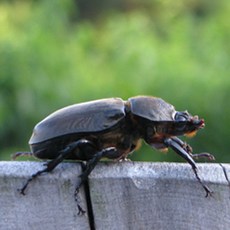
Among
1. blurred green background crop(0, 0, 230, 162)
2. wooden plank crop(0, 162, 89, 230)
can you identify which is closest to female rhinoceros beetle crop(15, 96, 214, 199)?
wooden plank crop(0, 162, 89, 230)

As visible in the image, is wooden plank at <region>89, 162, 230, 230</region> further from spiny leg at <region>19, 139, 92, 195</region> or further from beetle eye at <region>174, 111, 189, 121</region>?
beetle eye at <region>174, 111, 189, 121</region>

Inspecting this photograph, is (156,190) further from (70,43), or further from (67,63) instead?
(70,43)

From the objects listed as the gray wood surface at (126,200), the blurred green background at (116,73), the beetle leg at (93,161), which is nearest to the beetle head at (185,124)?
the beetle leg at (93,161)

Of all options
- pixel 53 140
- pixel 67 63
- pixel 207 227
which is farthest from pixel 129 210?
pixel 67 63

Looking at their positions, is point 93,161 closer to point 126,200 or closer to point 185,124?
point 126,200

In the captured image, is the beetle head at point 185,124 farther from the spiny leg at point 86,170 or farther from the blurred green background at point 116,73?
the blurred green background at point 116,73

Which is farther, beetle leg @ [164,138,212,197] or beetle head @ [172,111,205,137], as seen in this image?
beetle head @ [172,111,205,137]

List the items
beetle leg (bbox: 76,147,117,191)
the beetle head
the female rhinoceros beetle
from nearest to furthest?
1. beetle leg (bbox: 76,147,117,191)
2. the female rhinoceros beetle
3. the beetle head
